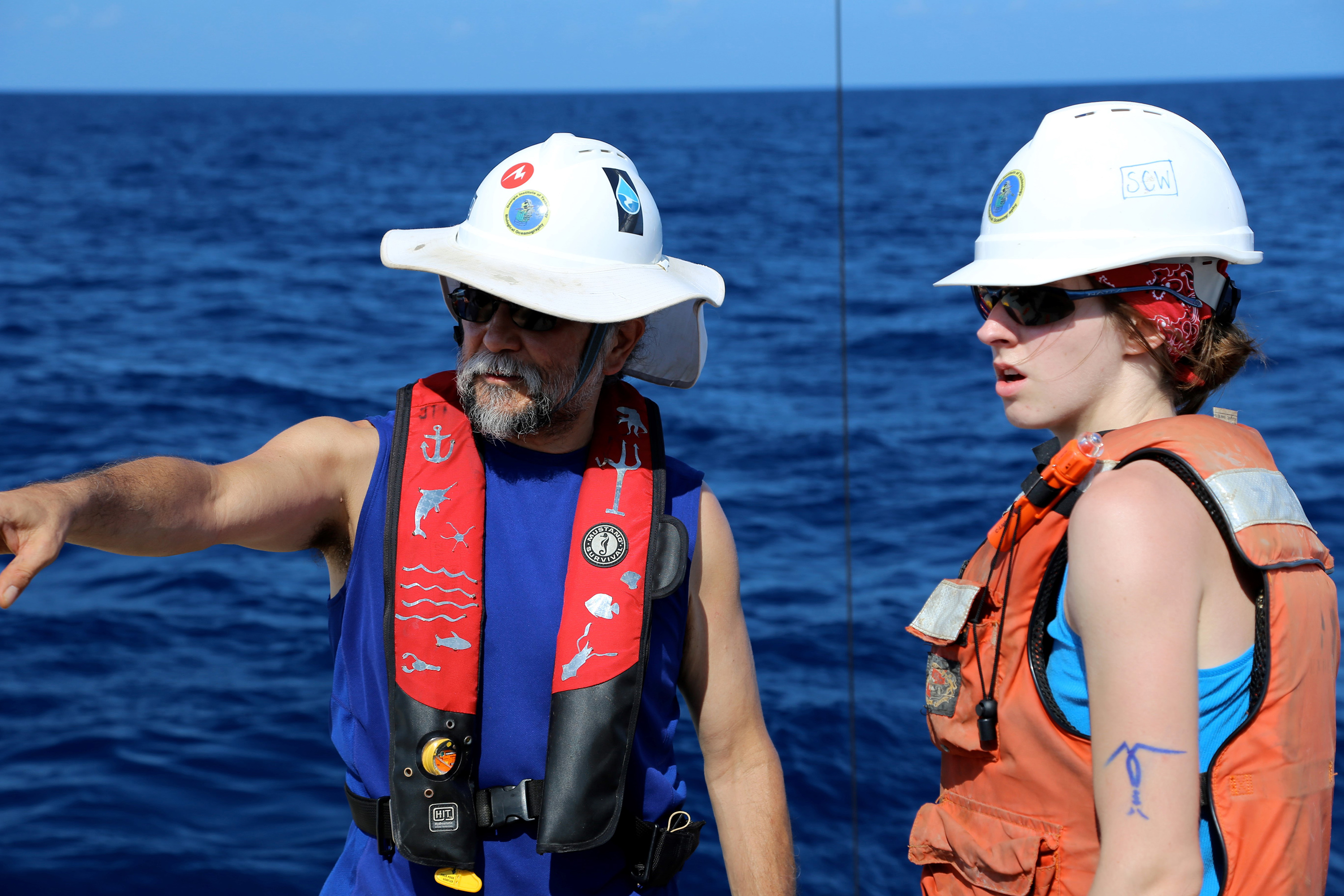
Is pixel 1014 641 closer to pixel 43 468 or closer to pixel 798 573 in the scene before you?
pixel 798 573

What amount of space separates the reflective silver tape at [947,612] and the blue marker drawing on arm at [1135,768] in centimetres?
49

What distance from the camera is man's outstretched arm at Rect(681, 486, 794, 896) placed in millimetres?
2621

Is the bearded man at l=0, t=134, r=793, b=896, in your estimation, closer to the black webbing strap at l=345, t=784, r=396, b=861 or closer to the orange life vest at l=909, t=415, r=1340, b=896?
the black webbing strap at l=345, t=784, r=396, b=861

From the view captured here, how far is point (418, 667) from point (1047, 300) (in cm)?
137

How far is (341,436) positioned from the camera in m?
2.47

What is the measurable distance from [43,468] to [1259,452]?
11638mm

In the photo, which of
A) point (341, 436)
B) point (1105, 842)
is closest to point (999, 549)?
point (1105, 842)

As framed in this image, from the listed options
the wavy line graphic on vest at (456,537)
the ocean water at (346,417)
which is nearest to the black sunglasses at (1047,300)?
the ocean water at (346,417)

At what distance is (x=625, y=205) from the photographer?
8.42 feet

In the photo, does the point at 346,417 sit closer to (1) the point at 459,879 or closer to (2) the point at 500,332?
(2) the point at 500,332

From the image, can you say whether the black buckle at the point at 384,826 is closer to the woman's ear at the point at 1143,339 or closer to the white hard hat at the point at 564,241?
the white hard hat at the point at 564,241

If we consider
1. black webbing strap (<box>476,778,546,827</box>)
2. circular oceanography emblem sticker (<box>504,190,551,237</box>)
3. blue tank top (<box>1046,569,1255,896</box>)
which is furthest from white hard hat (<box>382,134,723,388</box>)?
blue tank top (<box>1046,569,1255,896</box>)

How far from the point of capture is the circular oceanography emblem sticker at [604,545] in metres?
2.43

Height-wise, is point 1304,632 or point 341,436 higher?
point 341,436
